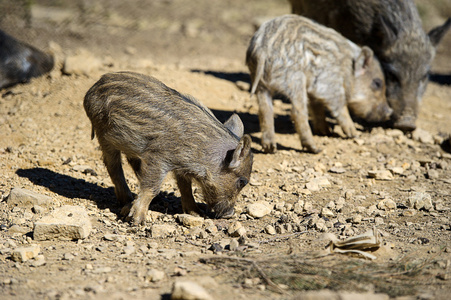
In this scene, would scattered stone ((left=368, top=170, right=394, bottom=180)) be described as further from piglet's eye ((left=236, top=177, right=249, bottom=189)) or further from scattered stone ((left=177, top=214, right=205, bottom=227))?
scattered stone ((left=177, top=214, right=205, bottom=227))

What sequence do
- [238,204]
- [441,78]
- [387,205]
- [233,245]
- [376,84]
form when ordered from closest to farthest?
[233,245] < [387,205] < [238,204] < [376,84] < [441,78]

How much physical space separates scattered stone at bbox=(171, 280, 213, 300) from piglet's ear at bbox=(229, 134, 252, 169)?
5.23 feet

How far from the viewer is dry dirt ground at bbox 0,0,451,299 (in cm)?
328

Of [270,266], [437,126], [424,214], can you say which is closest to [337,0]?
[437,126]

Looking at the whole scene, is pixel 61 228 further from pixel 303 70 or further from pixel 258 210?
pixel 303 70

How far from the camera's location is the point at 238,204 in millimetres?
4957

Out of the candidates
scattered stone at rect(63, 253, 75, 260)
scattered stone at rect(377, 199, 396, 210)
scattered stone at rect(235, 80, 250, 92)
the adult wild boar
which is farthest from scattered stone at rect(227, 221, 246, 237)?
scattered stone at rect(235, 80, 250, 92)

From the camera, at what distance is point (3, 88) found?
26.7 feet

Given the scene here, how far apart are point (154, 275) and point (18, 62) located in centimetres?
614

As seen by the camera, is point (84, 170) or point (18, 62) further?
point (18, 62)

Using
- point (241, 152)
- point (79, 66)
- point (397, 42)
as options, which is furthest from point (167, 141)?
point (397, 42)

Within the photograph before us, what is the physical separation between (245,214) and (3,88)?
525 cm

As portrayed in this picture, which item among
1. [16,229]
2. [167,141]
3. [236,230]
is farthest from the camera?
[167,141]

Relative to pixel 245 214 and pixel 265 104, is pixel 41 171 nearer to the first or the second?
pixel 245 214
